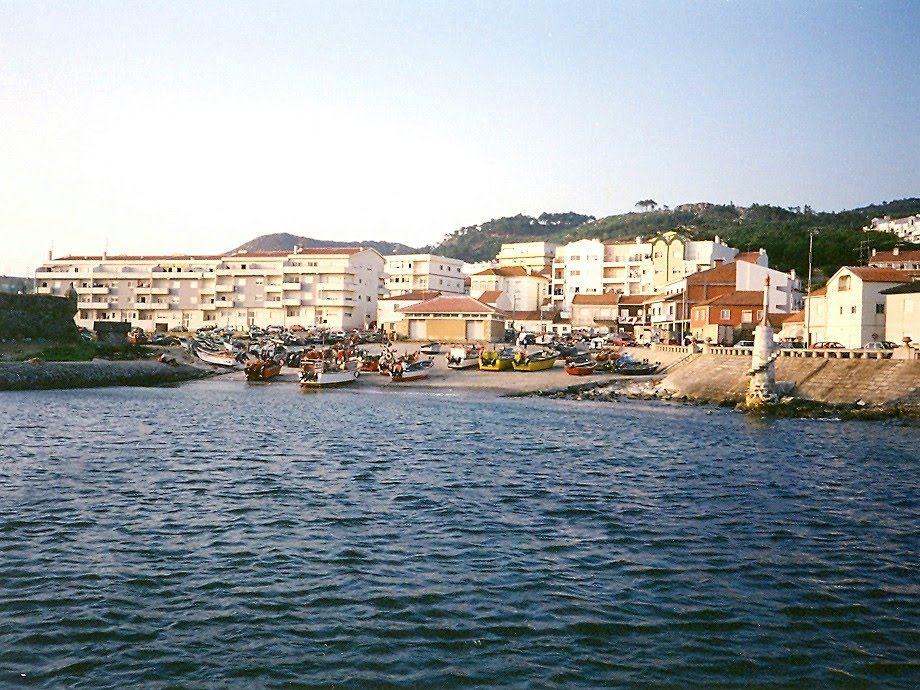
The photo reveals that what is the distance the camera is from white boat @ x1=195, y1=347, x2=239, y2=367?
6631 cm

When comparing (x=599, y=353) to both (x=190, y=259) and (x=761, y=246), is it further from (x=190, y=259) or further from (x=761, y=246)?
(x=190, y=259)

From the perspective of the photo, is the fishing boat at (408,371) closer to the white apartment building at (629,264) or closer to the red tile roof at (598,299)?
the red tile roof at (598,299)

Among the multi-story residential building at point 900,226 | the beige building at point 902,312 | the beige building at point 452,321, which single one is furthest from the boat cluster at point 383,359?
the multi-story residential building at point 900,226

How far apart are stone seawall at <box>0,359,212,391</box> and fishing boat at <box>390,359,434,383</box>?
16.9m

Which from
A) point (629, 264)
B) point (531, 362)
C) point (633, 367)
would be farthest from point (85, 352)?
point (629, 264)

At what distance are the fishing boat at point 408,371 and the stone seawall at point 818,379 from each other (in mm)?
18122

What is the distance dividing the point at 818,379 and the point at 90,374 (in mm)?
47287

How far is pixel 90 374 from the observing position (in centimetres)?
5378

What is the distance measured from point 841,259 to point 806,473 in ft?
278

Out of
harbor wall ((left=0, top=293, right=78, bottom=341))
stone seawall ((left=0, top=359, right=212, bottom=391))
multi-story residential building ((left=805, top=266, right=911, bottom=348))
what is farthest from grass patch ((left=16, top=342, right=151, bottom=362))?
multi-story residential building ((left=805, top=266, right=911, bottom=348))

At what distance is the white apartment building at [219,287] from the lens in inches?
3871

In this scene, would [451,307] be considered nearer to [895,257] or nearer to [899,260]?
[899,260]

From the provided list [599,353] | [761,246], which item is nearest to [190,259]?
[599,353]

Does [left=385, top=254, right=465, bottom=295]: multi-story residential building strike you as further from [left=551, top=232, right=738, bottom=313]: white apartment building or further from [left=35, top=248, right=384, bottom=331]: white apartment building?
[left=551, top=232, right=738, bottom=313]: white apartment building
